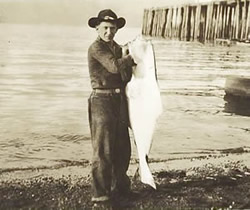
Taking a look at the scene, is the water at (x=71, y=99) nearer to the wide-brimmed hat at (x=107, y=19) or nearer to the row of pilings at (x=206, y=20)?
the wide-brimmed hat at (x=107, y=19)

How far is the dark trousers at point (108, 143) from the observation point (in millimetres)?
3016

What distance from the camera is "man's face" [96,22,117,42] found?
9.82 ft

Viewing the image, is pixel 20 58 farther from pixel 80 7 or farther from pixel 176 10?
pixel 176 10

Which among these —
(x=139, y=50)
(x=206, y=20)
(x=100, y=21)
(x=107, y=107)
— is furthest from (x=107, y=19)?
(x=206, y=20)

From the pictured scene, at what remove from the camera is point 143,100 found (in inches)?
123

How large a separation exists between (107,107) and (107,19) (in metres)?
0.45

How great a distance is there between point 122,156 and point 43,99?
566 millimetres

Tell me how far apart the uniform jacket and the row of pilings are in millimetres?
687

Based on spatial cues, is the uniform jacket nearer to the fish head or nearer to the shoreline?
the fish head

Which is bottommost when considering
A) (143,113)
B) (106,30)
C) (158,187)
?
(158,187)

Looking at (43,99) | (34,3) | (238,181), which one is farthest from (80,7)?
(238,181)

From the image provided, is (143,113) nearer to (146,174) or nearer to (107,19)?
(146,174)

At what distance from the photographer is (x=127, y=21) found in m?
3.19

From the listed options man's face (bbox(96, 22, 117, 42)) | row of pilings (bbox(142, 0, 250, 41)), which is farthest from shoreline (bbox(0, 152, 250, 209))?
row of pilings (bbox(142, 0, 250, 41))
